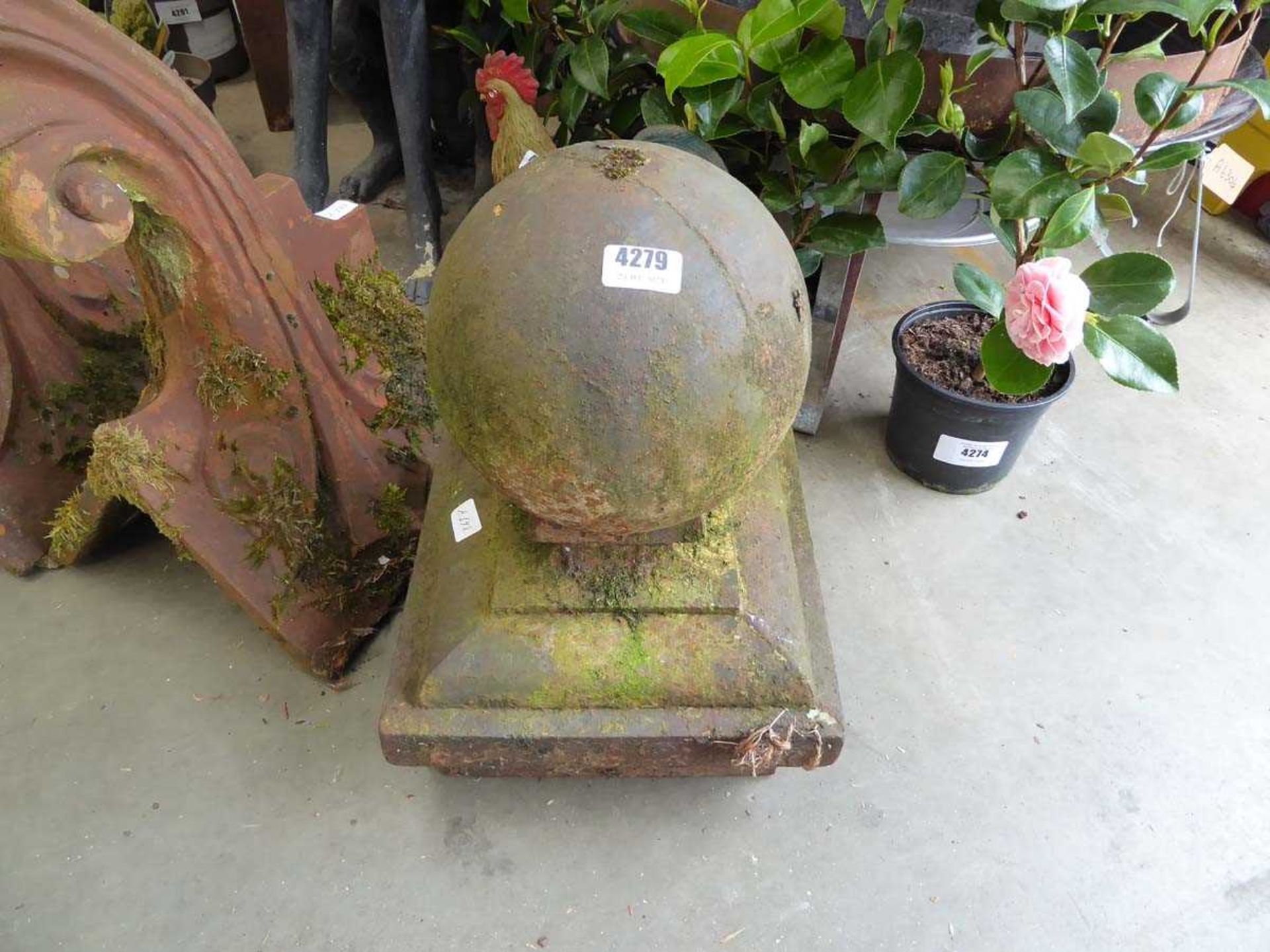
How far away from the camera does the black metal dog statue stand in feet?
6.63

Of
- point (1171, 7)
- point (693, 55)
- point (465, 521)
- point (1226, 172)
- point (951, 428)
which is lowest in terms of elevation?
point (951, 428)

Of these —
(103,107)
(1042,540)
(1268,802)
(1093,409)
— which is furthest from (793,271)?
(1093,409)

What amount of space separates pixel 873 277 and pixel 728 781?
1.56 metres

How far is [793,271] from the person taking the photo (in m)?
1.04

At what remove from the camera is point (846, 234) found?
1.60 m

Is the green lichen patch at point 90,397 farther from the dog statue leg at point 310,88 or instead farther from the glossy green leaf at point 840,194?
the glossy green leaf at point 840,194

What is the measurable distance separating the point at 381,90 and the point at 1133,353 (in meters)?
2.13

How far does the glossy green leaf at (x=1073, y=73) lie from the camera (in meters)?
1.21

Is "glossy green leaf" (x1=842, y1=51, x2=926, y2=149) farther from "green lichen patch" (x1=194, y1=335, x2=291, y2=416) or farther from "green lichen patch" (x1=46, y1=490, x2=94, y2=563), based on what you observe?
"green lichen patch" (x1=46, y1=490, x2=94, y2=563)

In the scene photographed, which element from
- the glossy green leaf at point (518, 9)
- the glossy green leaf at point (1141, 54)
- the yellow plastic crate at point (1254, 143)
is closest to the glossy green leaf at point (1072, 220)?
the glossy green leaf at point (1141, 54)

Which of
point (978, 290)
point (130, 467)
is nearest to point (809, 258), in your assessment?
point (978, 290)

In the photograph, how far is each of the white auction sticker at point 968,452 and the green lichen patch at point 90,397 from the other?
64.1 inches

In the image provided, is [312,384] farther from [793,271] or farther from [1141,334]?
[1141,334]

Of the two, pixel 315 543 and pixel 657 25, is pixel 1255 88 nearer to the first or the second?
pixel 657 25
